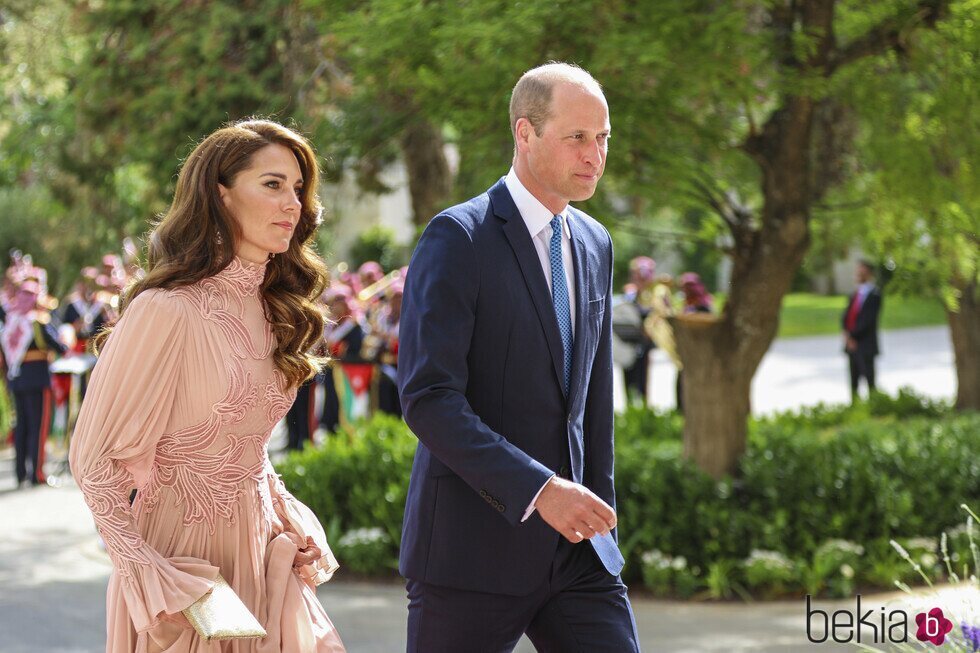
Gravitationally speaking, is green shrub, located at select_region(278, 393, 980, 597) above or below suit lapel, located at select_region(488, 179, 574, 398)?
below

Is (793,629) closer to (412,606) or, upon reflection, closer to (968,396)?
(412,606)

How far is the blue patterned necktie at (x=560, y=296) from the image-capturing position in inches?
137

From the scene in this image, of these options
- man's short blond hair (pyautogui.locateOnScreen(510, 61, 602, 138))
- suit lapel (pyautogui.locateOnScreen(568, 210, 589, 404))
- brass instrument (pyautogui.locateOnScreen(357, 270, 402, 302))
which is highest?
brass instrument (pyautogui.locateOnScreen(357, 270, 402, 302))

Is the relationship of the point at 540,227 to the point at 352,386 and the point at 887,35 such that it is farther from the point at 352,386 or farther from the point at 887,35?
the point at 352,386

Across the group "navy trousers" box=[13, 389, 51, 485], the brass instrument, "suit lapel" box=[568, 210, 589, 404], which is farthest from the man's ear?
the brass instrument

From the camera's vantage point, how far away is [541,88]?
11.3 ft

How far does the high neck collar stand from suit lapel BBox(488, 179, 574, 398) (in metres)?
0.65

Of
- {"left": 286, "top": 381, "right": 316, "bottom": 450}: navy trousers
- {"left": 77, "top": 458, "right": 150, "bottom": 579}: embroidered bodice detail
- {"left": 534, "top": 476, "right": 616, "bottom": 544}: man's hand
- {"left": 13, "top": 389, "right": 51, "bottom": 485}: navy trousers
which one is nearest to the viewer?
{"left": 534, "top": 476, "right": 616, "bottom": 544}: man's hand

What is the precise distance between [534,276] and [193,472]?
99 centimetres

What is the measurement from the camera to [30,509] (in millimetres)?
12547

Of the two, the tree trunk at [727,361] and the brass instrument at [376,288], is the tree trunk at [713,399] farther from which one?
the brass instrument at [376,288]

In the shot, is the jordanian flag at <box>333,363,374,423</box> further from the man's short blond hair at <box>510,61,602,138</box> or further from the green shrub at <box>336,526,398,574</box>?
the man's short blond hair at <box>510,61,602,138</box>

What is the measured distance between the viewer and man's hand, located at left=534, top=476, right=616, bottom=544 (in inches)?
121

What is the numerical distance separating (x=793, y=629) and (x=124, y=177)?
12631 millimetres
